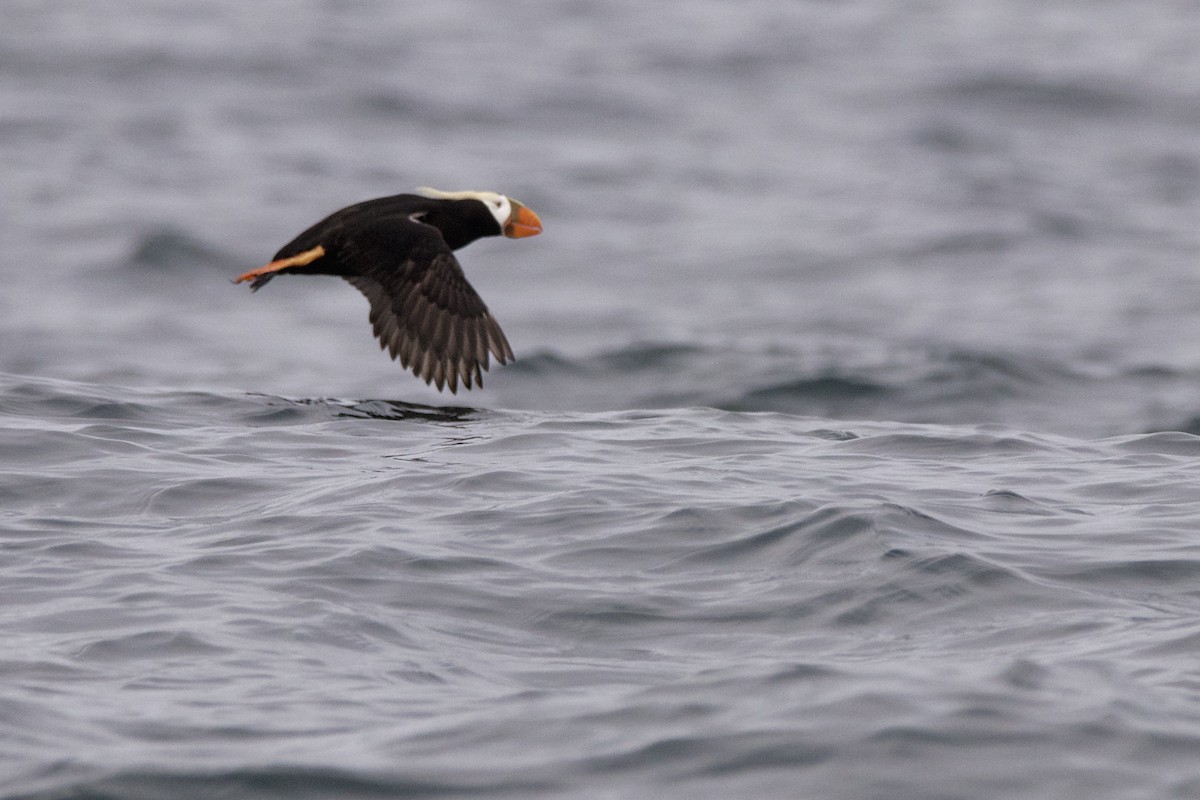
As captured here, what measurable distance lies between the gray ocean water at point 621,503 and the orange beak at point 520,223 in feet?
3.13

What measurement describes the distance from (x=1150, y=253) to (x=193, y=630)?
14.3 metres

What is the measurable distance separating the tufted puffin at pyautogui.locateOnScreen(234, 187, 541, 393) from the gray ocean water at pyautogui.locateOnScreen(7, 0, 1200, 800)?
264 mm

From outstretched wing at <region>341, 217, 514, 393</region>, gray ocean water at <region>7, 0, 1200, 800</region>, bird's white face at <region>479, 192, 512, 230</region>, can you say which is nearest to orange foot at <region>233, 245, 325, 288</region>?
outstretched wing at <region>341, 217, 514, 393</region>

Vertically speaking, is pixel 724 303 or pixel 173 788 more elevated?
pixel 724 303

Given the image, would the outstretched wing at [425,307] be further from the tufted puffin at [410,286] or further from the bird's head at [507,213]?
the bird's head at [507,213]

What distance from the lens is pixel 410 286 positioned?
817 cm

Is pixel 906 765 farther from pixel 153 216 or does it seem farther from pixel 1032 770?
Answer: pixel 153 216

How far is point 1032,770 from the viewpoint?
3.87 metres

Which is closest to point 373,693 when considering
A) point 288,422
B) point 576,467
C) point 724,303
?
point 576,467

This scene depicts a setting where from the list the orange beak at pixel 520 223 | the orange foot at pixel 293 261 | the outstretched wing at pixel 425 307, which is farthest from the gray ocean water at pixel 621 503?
the orange beak at pixel 520 223

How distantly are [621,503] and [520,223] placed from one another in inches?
122

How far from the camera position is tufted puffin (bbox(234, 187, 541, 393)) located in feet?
26.7

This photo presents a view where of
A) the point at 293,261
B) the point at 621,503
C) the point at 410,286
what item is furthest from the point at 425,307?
the point at 621,503

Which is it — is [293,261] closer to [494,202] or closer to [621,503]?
[494,202]
